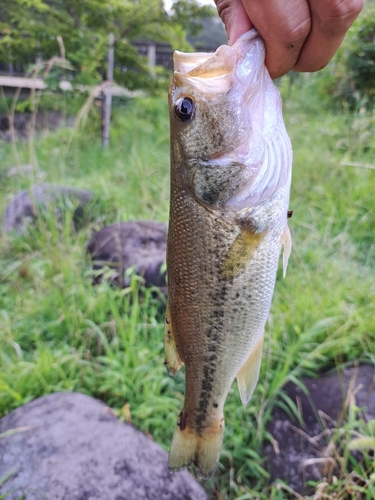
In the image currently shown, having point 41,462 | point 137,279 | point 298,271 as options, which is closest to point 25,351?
point 137,279

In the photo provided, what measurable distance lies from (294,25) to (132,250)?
2.76 m

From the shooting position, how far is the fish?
119 centimetres

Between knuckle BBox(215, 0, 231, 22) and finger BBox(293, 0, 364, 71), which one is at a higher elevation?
knuckle BBox(215, 0, 231, 22)

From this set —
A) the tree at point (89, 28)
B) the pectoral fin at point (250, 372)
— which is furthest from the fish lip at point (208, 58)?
the tree at point (89, 28)

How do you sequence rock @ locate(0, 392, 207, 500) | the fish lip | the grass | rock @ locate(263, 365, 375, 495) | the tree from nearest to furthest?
the fish lip → rock @ locate(0, 392, 207, 500) → rock @ locate(263, 365, 375, 495) → the grass → the tree

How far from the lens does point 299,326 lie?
283 cm

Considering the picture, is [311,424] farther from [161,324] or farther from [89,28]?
[89,28]

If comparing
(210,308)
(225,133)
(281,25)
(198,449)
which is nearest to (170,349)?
(210,308)

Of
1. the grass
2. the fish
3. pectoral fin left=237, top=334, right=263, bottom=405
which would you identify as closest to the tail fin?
pectoral fin left=237, top=334, right=263, bottom=405

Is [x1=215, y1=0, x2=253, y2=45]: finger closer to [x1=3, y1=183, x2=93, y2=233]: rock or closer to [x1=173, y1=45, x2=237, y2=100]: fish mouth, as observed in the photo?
[x1=173, y1=45, x2=237, y2=100]: fish mouth

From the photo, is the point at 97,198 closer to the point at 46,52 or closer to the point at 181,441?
the point at 46,52

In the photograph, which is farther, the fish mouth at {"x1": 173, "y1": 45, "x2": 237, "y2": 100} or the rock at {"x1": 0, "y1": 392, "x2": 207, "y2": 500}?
the rock at {"x1": 0, "y1": 392, "x2": 207, "y2": 500}

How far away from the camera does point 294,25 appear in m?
1.01

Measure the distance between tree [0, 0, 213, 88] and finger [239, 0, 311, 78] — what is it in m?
5.46
